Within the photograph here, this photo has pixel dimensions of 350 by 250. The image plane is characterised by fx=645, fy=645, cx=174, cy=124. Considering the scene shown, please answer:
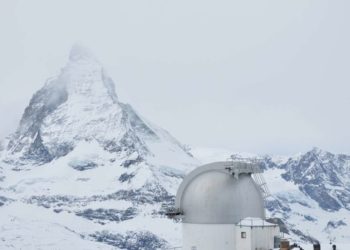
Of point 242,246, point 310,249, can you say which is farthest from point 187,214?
point 310,249

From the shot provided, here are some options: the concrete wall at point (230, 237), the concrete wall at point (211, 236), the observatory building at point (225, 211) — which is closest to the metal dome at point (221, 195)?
the observatory building at point (225, 211)

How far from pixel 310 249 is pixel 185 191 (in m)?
9.89

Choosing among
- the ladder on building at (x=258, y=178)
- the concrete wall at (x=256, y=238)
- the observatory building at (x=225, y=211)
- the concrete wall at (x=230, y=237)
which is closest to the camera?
the concrete wall at (x=256, y=238)

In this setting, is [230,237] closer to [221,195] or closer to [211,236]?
[211,236]

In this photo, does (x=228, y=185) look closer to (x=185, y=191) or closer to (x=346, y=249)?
(x=185, y=191)

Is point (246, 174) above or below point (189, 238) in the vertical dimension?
above

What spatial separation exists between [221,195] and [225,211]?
3.76ft

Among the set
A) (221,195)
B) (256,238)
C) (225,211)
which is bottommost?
(256,238)

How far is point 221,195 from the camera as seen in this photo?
45.3 metres

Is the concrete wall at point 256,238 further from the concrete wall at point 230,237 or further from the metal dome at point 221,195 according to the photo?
the metal dome at point 221,195

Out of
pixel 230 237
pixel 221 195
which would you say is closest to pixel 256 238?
pixel 230 237

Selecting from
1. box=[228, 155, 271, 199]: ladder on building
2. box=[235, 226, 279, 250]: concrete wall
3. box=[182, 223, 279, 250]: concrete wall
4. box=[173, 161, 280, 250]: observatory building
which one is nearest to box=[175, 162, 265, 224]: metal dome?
box=[173, 161, 280, 250]: observatory building

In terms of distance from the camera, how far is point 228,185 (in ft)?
150

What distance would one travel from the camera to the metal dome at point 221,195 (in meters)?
45.2
